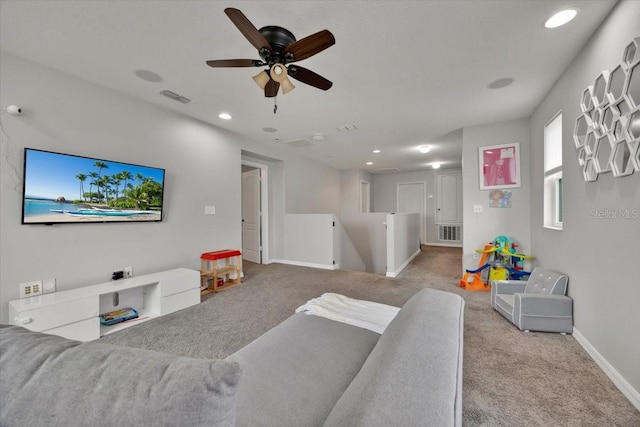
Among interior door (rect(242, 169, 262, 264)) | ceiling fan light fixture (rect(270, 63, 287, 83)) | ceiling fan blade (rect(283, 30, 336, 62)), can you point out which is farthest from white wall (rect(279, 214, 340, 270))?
ceiling fan blade (rect(283, 30, 336, 62))

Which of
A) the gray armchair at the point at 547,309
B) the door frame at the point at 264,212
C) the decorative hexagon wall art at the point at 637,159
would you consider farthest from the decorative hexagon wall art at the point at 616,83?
the door frame at the point at 264,212

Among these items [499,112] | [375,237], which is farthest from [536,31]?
[375,237]

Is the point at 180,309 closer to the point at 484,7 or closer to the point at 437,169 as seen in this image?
the point at 484,7

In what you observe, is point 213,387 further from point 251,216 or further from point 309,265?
point 251,216

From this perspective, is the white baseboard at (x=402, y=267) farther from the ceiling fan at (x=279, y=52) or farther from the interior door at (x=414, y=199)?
the ceiling fan at (x=279, y=52)

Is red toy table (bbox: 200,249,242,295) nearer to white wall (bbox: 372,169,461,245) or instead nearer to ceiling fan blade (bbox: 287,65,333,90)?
ceiling fan blade (bbox: 287,65,333,90)

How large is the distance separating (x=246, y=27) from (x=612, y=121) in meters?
2.53

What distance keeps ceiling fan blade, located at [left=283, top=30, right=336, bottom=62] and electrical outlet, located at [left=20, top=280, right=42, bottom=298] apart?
9.74 feet

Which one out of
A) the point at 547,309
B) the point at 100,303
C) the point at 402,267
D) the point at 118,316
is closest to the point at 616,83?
the point at 547,309

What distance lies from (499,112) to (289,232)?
4150mm

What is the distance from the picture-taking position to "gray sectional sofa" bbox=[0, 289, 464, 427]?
0.48 m

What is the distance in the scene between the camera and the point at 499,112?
3490 millimetres

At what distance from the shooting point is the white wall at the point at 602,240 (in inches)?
63.1

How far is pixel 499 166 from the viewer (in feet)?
12.6
